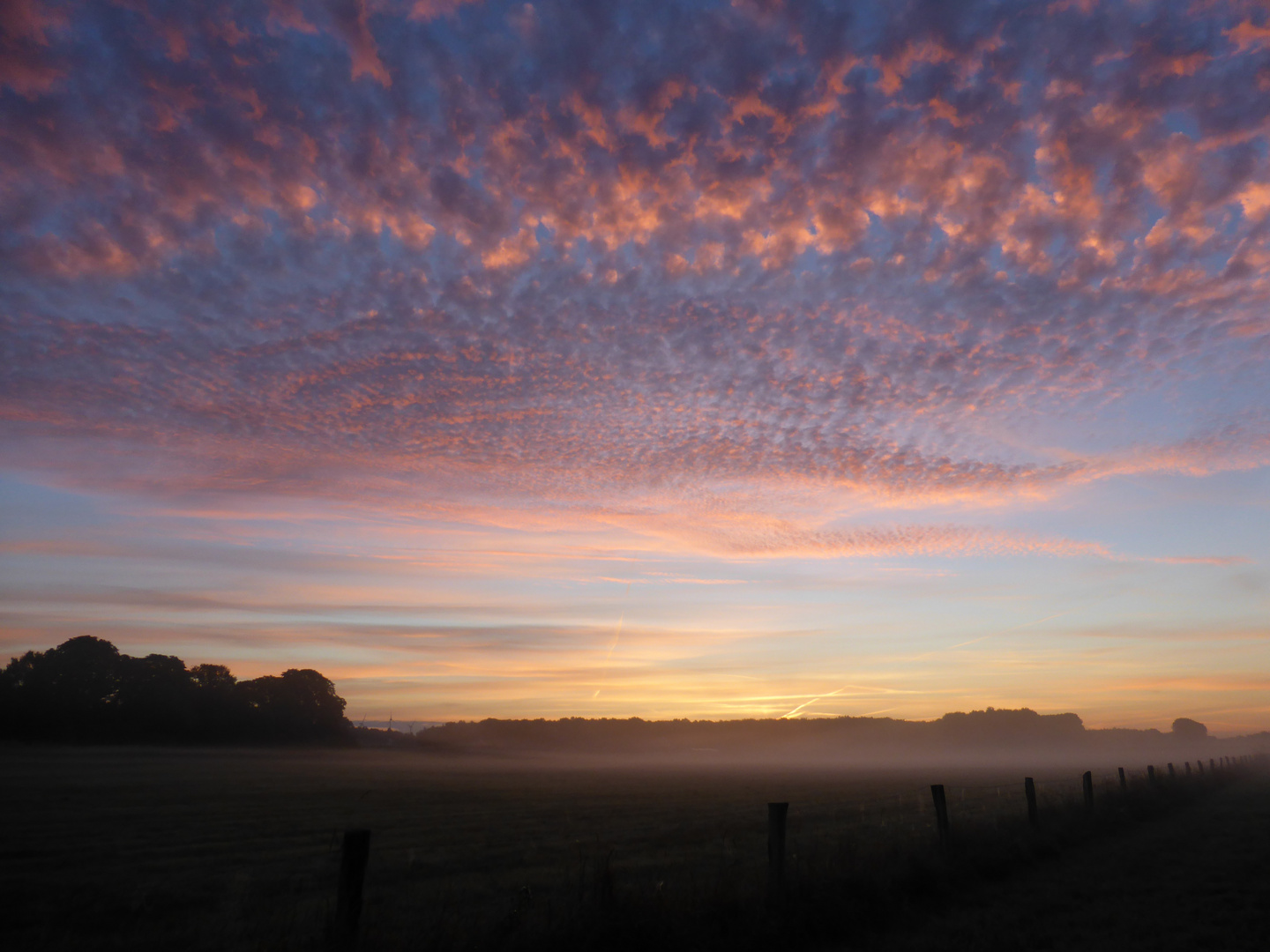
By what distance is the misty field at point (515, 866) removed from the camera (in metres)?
7.60

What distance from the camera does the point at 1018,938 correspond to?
8.05m

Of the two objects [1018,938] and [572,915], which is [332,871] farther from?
[1018,938]

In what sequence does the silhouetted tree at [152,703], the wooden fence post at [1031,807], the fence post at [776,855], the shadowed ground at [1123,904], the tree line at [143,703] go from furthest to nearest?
1. the silhouetted tree at [152,703]
2. the tree line at [143,703]
3. the wooden fence post at [1031,807]
4. the fence post at [776,855]
5. the shadowed ground at [1123,904]

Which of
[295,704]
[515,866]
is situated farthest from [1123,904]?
[295,704]

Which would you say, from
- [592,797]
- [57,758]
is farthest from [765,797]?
[57,758]

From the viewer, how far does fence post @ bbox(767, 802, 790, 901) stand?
27.7 feet

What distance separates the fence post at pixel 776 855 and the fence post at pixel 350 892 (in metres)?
4.77

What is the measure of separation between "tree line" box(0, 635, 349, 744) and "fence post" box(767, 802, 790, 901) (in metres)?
106

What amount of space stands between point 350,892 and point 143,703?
382ft

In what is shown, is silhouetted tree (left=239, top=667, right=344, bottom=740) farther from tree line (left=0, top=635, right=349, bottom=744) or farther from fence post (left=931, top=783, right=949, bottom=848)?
fence post (left=931, top=783, right=949, bottom=848)

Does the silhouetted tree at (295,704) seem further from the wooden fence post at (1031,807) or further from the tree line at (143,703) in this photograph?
the wooden fence post at (1031,807)

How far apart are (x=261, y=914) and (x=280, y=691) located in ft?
410

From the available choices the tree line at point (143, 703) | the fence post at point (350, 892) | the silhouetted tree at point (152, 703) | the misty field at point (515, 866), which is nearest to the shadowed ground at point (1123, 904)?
the misty field at point (515, 866)

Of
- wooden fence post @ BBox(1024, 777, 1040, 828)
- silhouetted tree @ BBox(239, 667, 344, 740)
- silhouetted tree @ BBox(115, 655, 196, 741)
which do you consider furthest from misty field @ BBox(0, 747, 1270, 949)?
silhouetted tree @ BBox(239, 667, 344, 740)
